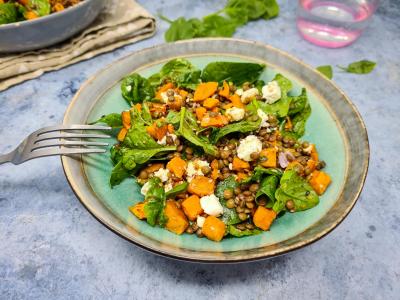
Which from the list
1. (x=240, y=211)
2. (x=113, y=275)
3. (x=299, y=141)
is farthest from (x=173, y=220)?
(x=299, y=141)

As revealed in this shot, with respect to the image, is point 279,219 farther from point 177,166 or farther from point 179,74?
point 179,74

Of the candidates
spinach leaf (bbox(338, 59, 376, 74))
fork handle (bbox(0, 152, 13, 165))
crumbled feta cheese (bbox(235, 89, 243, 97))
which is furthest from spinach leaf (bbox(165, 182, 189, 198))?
spinach leaf (bbox(338, 59, 376, 74))

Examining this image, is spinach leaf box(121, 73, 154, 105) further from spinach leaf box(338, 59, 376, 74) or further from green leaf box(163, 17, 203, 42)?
spinach leaf box(338, 59, 376, 74)

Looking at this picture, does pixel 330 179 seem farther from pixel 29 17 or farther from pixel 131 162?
pixel 29 17

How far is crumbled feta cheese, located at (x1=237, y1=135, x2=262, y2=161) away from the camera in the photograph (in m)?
1.98

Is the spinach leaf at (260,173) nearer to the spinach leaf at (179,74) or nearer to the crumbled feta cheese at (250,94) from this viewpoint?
the crumbled feta cheese at (250,94)

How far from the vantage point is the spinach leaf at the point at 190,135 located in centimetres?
203

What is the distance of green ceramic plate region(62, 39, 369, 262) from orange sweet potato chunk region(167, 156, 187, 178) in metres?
0.21

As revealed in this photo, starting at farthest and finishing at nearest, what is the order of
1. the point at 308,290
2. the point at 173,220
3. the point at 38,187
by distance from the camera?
the point at 38,187 < the point at 308,290 < the point at 173,220

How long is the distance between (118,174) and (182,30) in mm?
1764

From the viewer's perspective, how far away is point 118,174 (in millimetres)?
1950

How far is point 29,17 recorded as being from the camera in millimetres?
2885

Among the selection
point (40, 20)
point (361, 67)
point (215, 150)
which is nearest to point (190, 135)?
point (215, 150)

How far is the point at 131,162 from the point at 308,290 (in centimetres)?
107
